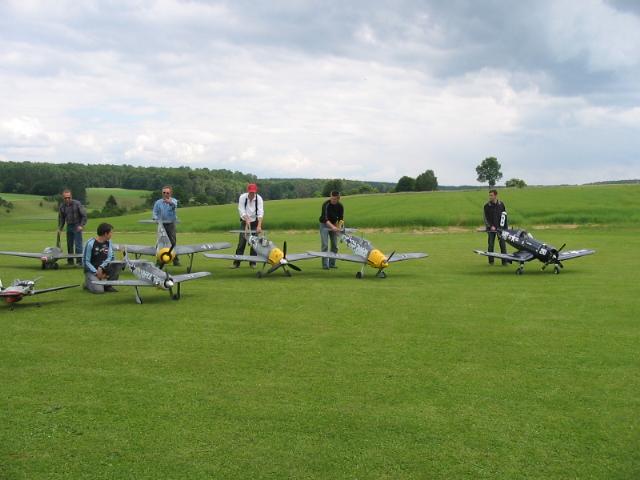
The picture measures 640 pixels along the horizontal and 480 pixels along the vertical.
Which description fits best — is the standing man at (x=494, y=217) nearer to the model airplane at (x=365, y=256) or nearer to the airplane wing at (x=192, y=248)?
the model airplane at (x=365, y=256)

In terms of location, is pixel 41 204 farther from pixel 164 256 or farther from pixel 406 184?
pixel 164 256

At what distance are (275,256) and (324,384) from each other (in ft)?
27.4

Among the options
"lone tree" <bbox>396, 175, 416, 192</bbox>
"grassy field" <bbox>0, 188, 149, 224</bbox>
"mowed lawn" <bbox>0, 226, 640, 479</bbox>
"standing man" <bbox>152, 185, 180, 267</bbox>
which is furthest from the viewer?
"lone tree" <bbox>396, 175, 416, 192</bbox>

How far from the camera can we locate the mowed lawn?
4766mm

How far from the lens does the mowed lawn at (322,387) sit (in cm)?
477

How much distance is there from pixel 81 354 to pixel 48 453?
2.86m

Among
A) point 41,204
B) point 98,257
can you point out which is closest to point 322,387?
point 98,257

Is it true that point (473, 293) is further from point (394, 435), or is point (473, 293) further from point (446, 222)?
point (446, 222)

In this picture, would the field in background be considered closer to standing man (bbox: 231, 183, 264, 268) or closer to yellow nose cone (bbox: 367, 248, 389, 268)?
standing man (bbox: 231, 183, 264, 268)

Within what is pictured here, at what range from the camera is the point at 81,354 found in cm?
756

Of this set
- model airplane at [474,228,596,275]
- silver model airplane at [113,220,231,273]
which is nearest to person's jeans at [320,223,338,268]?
silver model airplane at [113,220,231,273]

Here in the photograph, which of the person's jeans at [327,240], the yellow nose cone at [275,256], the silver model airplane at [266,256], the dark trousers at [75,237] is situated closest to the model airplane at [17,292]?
the silver model airplane at [266,256]

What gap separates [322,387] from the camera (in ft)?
20.9

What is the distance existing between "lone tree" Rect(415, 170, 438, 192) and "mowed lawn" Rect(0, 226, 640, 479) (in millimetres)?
98904
